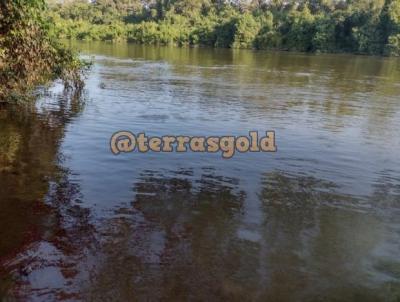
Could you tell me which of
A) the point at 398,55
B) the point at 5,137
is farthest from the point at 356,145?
the point at 398,55

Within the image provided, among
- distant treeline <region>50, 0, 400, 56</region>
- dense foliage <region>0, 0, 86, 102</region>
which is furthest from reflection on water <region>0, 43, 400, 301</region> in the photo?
distant treeline <region>50, 0, 400, 56</region>

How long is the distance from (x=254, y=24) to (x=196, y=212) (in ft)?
333

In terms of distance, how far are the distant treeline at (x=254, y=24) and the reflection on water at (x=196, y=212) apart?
48.1 m

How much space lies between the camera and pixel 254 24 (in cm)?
10738

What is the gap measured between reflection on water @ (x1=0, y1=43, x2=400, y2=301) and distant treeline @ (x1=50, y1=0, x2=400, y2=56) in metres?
→ 48.1

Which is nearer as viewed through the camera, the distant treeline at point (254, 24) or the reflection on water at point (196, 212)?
the reflection on water at point (196, 212)

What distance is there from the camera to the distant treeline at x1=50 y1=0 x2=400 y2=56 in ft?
297

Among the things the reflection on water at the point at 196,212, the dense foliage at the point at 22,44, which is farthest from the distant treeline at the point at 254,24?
the reflection on water at the point at 196,212

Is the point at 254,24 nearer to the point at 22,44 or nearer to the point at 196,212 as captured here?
the point at 22,44

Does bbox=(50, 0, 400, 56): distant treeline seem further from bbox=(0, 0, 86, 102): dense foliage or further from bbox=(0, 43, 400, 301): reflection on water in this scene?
bbox=(0, 43, 400, 301): reflection on water

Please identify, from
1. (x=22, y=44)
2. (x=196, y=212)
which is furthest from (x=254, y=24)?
(x=196, y=212)

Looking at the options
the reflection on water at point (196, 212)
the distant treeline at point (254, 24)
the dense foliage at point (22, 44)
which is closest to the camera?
the reflection on water at point (196, 212)

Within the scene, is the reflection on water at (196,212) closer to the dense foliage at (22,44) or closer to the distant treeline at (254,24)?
the dense foliage at (22,44)

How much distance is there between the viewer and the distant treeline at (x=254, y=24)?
9038cm
